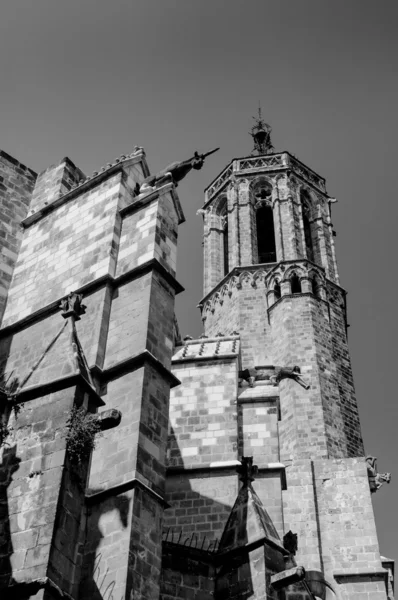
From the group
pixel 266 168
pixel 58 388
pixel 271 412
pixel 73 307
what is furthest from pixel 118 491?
pixel 266 168

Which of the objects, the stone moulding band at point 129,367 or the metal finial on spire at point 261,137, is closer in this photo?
the stone moulding band at point 129,367

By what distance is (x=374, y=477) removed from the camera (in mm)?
19312

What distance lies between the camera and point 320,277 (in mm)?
26422

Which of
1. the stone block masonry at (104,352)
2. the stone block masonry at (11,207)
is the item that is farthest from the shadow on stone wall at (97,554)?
the stone block masonry at (11,207)

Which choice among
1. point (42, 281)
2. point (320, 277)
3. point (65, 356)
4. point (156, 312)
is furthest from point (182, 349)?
point (320, 277)

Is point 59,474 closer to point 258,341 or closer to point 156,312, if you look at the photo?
point 156,312

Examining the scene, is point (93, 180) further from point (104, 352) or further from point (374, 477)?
point (374, 477)

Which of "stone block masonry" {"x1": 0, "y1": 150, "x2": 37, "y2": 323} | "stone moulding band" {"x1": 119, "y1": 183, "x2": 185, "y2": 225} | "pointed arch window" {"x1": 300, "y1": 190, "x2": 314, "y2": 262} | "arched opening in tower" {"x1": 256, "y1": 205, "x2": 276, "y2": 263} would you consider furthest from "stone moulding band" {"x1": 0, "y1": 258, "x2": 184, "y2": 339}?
"arched opening in tower" {"x1": 256, "y1": 205, "x2": 276, "y2": 263}

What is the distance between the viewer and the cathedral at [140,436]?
24.5ft

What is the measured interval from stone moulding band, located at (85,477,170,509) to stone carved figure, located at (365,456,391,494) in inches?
489

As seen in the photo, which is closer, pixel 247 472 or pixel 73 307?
pixel 73 307

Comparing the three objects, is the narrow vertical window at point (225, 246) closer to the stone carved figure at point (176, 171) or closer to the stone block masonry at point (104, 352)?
the stone block masonry at point (104, 352)

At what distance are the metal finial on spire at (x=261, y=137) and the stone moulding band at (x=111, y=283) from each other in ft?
90.3

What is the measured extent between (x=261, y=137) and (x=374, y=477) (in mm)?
22662
